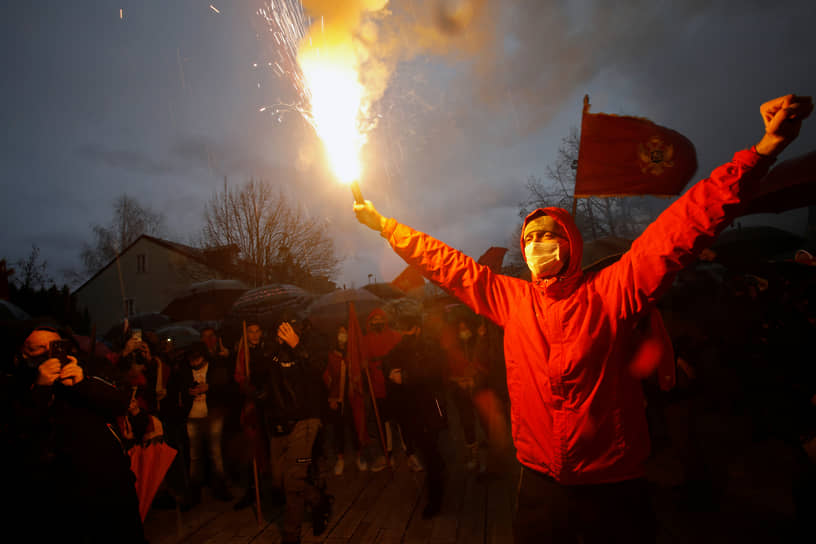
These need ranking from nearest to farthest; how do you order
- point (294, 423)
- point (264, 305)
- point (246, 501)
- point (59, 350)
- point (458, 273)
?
point (458, 273), point (59, 350), point (294, 423), point (246, 501), point (264, 305)

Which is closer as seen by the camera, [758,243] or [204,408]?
[204,408]

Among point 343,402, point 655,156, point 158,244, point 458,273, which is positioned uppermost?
point 158,244

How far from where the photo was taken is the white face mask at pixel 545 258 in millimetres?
2084

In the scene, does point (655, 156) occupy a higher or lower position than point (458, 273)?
higher

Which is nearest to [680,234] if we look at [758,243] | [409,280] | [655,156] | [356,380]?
[655,156]

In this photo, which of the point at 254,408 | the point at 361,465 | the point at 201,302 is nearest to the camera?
the point at 254,408

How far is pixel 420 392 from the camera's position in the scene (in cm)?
513

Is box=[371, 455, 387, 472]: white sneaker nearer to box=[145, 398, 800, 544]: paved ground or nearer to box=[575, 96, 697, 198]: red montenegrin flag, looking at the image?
box=[145, 398, 800, 544]: paved ground

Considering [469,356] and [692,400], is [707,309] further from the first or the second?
[469,356]

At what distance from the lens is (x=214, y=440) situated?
556cm

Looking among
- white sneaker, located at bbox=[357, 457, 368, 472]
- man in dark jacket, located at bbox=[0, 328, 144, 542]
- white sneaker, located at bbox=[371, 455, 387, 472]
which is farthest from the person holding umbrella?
man in dark jacket, located at bbox=[0, 328, 144, 542]

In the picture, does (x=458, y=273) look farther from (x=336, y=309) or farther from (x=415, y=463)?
(x=336, y=309)

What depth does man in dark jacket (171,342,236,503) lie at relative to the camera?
18.1ft

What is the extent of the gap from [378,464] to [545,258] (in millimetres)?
5207
